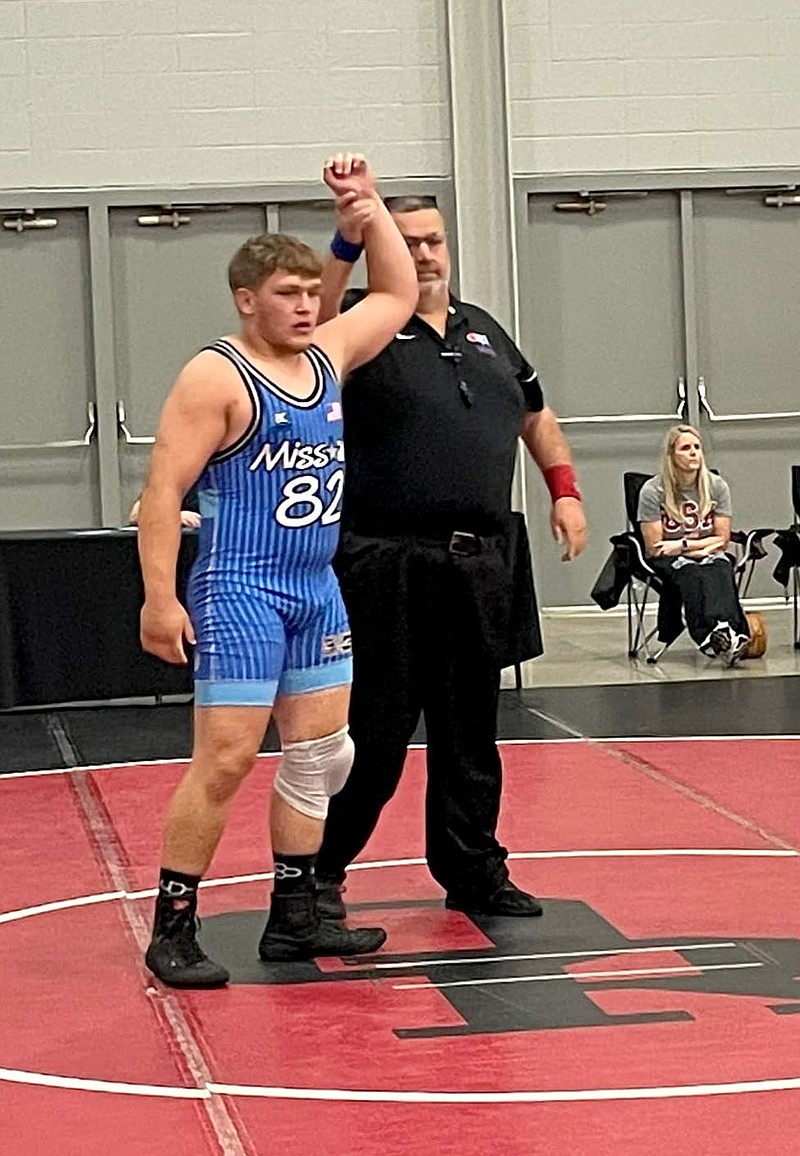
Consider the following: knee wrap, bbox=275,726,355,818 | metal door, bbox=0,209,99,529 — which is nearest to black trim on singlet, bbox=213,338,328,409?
Answer: knee wrap, bbox=275,726,355,818

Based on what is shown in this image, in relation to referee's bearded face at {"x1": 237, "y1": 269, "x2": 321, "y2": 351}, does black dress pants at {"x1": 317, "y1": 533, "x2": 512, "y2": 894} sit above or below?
below

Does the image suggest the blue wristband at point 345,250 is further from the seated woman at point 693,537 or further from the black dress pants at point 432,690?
the seated woman at point 693,537

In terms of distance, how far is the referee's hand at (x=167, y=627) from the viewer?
4.68 m

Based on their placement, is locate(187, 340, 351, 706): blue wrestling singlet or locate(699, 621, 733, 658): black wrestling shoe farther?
locate(699, 621, 733, 658): black wrestling shoe

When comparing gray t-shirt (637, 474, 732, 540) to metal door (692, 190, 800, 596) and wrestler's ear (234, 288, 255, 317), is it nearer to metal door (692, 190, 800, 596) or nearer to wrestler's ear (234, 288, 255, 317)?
metal door (692, 190, 800, 596)

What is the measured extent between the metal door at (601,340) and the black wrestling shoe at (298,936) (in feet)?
29.6

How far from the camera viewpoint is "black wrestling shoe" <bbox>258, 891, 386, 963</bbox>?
16.5 feet

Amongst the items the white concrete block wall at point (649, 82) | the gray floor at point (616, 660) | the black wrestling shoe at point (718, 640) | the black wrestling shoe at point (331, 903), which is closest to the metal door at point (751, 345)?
the white concrete block wall at point (649, 82)

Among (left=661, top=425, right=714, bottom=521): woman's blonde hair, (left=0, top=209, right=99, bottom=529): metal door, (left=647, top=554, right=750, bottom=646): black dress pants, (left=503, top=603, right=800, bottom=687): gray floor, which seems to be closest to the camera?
(left=503, top=603, right=800, bottom=687): gray floor

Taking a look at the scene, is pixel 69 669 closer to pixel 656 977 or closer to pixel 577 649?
pixel 577 649

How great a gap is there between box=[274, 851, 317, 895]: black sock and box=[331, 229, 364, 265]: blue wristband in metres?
1.42

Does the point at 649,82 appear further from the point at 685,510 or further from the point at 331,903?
the point at 331,903

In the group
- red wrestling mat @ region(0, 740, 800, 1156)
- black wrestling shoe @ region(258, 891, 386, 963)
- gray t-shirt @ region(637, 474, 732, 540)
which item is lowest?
red wrestling mat @ region(0, 740, 800, 1156)

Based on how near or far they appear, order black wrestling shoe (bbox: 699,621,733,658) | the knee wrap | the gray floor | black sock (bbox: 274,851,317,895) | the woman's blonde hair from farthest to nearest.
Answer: the woman's blonde hair, black wrestling shoe (bbox: 699,621,733,658), the gray floor, black sock (bbox: 274,851,317,895), the knee wrap
